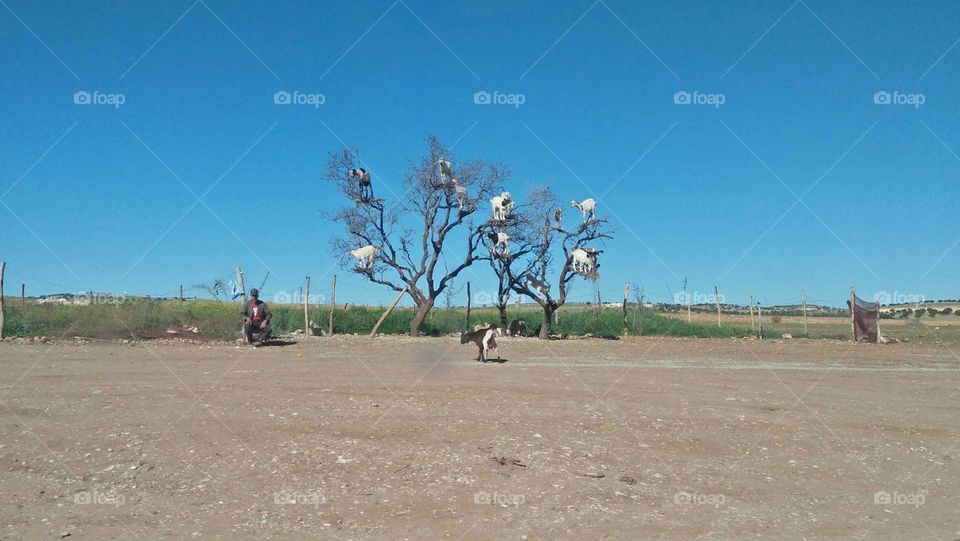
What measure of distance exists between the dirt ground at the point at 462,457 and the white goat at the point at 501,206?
1568 cm

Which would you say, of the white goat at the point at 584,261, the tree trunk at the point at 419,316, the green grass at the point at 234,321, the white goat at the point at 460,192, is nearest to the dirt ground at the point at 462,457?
the green grass at the point at 234,321

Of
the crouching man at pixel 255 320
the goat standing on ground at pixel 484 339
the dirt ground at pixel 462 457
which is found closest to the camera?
the dirt ground at pixel 462 457

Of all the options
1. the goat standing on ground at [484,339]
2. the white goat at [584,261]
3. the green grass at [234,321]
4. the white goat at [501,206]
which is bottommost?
the goat standing on ground at [484,339]

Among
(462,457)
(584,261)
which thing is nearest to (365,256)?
(584,261)

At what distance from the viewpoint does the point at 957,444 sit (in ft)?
29.5

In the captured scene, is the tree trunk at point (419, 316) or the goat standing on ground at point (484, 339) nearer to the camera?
the goat standing on ground at point (484, 339)

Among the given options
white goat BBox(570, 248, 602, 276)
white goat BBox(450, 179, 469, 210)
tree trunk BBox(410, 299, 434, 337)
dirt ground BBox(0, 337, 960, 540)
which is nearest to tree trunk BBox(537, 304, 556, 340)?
white goat BBox(570, 248, 602, 276)

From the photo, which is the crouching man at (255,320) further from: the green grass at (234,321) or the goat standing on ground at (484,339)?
the goat standing on ground at (484,339)

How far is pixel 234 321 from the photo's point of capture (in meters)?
23.3

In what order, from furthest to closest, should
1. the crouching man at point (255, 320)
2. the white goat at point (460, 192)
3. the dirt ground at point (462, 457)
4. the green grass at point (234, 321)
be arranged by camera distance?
the white goat at point (460, 192)
the green grass at point (234, 321)
the crouching man at point (255, 320)
the dirt ground at point (462, 457)

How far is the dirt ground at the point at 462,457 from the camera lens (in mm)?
6078

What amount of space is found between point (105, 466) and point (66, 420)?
6.31ft

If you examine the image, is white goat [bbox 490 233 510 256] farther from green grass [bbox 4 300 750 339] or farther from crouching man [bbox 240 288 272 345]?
crouching man [bbox 240 288 272 345]

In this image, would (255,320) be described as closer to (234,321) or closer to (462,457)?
(234,321)
